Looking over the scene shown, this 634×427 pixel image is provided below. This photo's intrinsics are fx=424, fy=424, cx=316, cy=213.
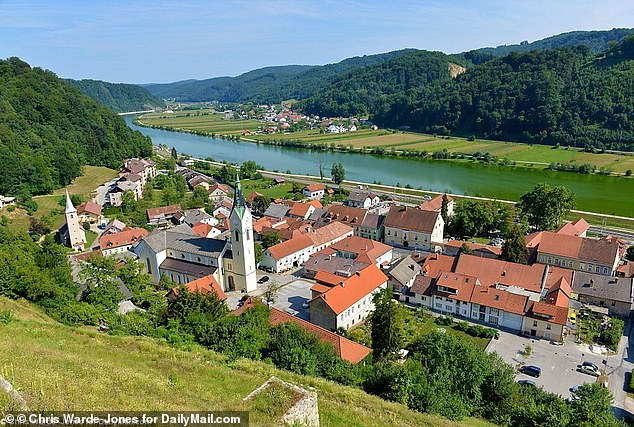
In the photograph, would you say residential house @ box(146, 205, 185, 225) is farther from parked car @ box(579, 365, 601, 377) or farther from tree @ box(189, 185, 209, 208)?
parked car @ box(579, 365, 601, 377)

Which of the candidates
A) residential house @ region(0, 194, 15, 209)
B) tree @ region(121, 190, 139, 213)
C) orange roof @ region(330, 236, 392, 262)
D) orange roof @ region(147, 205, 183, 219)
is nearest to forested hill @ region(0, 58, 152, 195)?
residential house @ region(0, 194, 15, 209)

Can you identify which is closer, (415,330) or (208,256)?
(415,330)

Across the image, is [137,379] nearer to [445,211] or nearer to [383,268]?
[383,268]

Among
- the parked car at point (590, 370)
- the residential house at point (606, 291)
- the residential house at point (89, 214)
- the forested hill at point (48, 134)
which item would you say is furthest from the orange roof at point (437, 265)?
the forested hill at point (48, 134)

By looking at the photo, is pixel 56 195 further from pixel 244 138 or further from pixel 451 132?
pixel 451 132

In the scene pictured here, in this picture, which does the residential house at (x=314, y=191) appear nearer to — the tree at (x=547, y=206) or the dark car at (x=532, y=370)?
the tree at (x=547, y=206)

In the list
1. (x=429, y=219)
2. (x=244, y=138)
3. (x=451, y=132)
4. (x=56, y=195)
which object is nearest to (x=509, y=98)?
(x=451, y=132)

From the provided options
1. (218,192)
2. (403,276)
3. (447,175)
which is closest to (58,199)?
(218,192)
